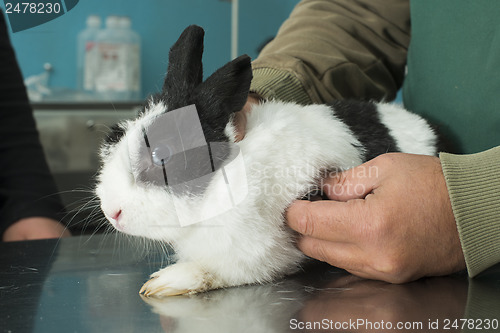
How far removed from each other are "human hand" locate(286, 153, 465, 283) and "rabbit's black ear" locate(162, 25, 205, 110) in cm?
22

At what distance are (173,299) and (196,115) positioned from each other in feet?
0.83

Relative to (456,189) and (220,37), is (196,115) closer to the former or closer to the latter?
(220,37)

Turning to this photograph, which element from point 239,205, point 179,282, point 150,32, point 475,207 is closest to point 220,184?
point 239,205

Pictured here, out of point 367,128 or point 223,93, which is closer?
point 223,93

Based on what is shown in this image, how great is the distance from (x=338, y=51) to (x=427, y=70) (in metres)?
0.20

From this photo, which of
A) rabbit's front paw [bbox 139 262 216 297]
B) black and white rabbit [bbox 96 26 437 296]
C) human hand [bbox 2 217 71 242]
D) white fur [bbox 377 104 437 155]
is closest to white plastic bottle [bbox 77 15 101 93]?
black and white rabbit [bbox 96 26 437 296]

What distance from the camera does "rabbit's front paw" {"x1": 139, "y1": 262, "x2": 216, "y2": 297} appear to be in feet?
2.24

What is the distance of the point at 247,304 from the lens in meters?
0.64

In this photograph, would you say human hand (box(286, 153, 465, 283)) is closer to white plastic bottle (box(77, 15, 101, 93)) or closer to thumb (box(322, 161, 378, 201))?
thumb (box(322, 161, 378, 201))

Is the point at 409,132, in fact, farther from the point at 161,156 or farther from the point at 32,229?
the point at 32,229

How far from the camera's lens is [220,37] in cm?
74

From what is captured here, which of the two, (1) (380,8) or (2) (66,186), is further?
(2) (66,186)

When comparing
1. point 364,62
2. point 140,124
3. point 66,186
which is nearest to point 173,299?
point 140,124

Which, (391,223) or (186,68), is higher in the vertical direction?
(186,68)
